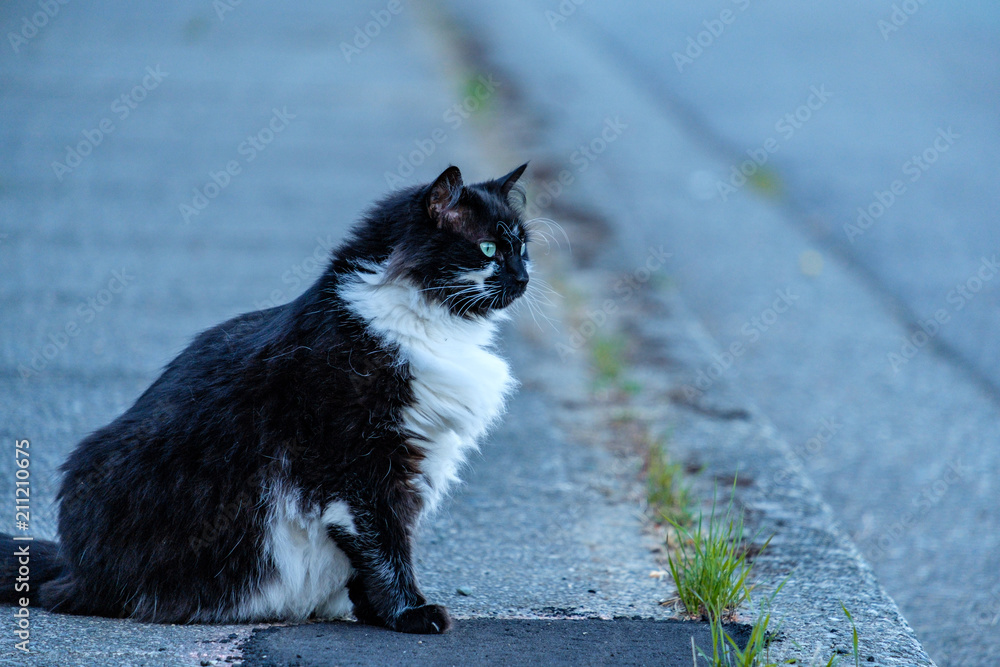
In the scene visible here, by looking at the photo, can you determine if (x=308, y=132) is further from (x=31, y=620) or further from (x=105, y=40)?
(x=31, y=620)

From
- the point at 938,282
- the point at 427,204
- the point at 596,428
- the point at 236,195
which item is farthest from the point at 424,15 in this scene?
the point at 427,204

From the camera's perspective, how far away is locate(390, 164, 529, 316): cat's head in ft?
8.55

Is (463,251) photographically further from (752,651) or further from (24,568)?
(24,568)

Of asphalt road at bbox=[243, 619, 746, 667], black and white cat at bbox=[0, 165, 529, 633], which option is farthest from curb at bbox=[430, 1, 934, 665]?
black and white cat at bbox=[0, 165, 529, 633]

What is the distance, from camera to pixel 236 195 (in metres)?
7.40

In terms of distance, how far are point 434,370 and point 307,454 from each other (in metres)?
0.40

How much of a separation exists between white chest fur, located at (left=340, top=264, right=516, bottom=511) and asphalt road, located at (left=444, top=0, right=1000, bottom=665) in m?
1.60

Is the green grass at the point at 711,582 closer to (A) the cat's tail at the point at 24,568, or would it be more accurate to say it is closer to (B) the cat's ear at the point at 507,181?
(B) the cat's ear at the point at 507,181

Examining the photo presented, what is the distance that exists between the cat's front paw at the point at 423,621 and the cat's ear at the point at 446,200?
Result: 1021mm

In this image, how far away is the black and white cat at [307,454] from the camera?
2.48 m

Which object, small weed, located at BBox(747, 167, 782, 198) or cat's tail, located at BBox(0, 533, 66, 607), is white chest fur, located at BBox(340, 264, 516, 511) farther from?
small weed, located at BBox(747, 167, 782, 198)

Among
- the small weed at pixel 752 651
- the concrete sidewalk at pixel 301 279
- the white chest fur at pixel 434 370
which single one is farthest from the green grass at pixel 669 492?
the white chest fur at pixel 434 370

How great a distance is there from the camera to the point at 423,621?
8.27ft

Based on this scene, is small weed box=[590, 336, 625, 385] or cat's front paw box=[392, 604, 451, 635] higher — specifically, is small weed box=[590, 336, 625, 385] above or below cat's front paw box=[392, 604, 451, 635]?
above
